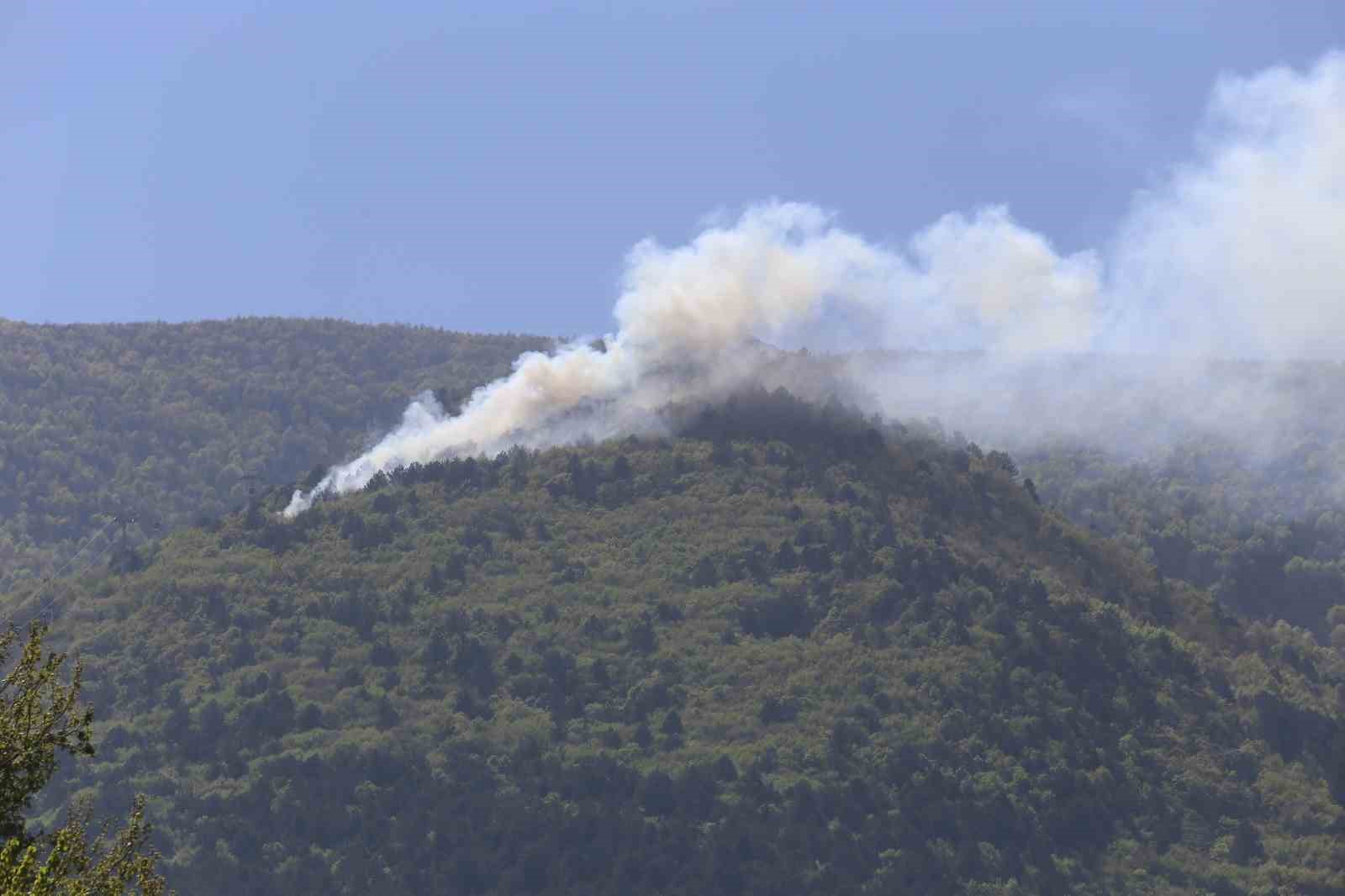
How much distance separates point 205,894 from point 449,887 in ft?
65.3

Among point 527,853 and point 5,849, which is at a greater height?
point 5,849

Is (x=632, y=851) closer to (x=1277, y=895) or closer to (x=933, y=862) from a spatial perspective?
(x=933, y=862)

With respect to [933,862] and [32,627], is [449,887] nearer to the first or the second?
[933,862]

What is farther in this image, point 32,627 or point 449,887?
point 449,887

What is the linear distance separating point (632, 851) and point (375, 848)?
21425mm

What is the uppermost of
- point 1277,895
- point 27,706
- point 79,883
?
point 27,706

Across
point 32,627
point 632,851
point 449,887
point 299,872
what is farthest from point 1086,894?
point 32,627

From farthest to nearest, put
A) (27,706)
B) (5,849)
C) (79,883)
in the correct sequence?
(27,706) < (79,883) < (5,849)

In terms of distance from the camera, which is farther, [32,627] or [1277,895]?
[1277,895]

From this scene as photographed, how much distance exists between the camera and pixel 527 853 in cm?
19862

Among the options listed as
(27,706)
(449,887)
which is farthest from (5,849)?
(449,887)

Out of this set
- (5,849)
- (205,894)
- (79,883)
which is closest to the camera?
(5,849)

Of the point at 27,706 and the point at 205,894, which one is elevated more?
the point at 27,706

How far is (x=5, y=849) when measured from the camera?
5531 centimetres
